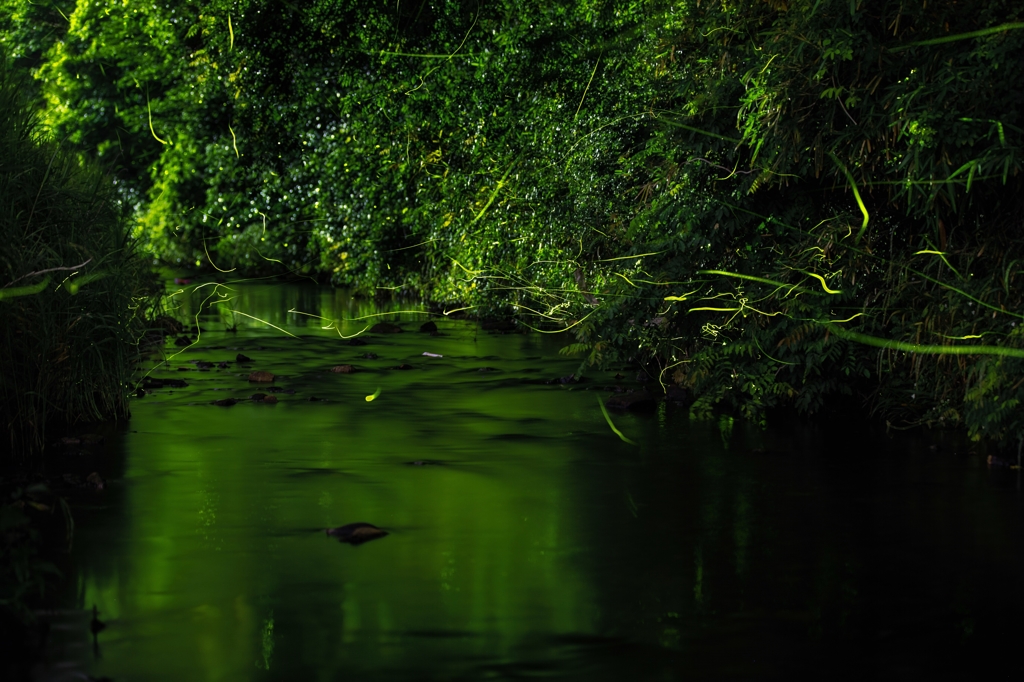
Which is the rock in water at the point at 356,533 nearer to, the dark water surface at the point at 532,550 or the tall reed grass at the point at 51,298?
the dark water surface at the point at 532,550

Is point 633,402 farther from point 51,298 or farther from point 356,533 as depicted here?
point 51,298

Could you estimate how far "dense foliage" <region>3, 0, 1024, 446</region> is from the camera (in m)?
8.77

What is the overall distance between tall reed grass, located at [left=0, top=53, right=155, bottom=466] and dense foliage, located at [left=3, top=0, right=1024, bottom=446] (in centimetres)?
120

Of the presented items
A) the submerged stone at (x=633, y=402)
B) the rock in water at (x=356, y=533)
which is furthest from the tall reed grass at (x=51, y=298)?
the submerged stone at (x=633, y=402)

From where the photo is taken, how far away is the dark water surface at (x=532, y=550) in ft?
16.8

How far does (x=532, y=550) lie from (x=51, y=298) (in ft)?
12.4

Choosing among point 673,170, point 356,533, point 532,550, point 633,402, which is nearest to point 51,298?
point 356,533

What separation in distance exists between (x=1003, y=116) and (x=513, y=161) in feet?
26.4

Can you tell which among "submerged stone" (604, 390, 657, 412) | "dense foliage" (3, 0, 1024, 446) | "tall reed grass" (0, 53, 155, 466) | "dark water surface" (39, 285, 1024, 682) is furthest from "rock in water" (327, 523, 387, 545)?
"submerged stone" (604, 390, 657, 412)

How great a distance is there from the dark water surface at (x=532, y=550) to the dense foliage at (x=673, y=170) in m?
0.79

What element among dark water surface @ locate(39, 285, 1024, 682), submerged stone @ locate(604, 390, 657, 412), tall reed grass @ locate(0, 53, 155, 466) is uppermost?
tall reed grass @ locate(0, 53, 155, 466)

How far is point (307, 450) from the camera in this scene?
890 cm

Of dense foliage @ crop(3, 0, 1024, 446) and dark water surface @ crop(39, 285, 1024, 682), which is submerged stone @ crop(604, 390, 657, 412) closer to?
dark water surface @ crop(39, 285, 1024, 682)

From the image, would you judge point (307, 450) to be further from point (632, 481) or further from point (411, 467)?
point (632, 481)
